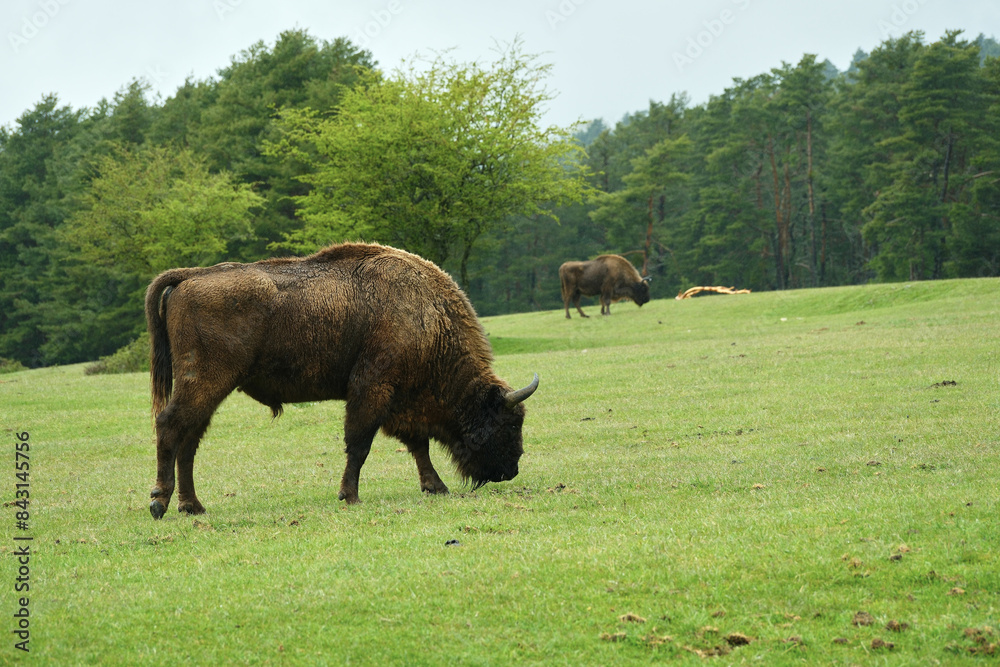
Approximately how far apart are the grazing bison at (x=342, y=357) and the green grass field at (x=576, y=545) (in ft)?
2.15

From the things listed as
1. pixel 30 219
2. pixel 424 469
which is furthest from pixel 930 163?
pixel 30 219

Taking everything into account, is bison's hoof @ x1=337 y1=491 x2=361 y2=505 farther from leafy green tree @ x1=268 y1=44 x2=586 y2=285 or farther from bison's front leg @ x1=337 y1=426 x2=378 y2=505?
leafy green tree @ x1=268 y1=44 x2=586 y2=285

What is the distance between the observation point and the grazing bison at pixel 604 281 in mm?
41406

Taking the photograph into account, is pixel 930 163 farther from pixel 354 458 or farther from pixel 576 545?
pixel 576 545

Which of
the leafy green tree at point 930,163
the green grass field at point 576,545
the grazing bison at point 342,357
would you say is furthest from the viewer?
the leafy green tree at point 930,163

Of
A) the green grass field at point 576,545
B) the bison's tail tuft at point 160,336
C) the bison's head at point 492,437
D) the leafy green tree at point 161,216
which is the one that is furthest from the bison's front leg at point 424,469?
the leafy green tree at point 161,216

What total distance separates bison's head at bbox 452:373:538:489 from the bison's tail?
11.2 ft

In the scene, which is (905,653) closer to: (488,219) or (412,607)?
(412,607)

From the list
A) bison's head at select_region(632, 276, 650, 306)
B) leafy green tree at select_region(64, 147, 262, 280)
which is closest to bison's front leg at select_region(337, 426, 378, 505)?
bison's head at select_region(632, 276, 650, 306)

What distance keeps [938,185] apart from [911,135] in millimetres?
4239

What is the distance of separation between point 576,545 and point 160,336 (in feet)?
17.2

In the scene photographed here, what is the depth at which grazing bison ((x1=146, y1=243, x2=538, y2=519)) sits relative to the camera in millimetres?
9273

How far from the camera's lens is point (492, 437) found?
409 inches

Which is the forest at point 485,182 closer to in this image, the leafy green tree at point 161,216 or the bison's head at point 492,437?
the leafy green tree at point 161,216
